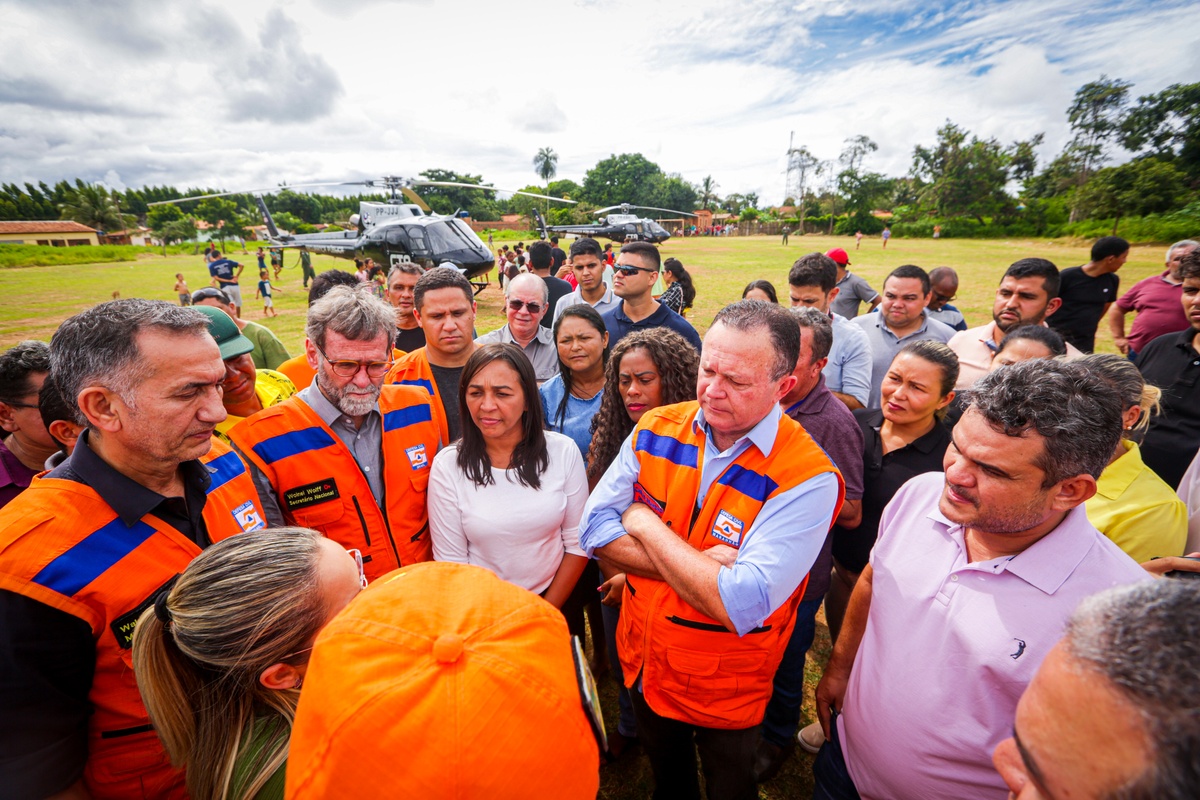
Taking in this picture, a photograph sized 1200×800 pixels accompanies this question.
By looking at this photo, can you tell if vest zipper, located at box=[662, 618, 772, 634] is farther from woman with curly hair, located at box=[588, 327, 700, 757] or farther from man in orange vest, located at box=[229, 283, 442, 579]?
man in orange vest, located at box=[229, 283, 442, 579]

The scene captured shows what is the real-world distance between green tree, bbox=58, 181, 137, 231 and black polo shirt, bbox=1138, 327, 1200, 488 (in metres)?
104

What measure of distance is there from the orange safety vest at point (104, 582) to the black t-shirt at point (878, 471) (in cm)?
296

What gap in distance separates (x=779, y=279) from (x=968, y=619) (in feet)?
72.2

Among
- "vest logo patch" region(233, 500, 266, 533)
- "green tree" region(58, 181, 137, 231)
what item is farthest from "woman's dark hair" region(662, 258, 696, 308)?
"green tree" region(58, 181, 137, 231)

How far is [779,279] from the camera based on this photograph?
21531mm

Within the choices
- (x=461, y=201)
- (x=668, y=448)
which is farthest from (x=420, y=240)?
(x=461, y=201)

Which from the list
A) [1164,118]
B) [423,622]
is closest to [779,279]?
[423,622]

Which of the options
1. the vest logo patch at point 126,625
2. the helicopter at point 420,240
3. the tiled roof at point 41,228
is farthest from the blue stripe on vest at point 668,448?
the tiled roof at point 41,228

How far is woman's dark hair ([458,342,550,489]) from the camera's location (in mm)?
2381

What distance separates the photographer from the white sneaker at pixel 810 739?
9.38 feet

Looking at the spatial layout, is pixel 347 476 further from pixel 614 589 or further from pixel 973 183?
pixel 973 183

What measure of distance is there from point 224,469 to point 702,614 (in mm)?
1953

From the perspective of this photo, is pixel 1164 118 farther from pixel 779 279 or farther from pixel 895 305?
pixel 895 305

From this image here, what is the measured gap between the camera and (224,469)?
1944 millimetres
